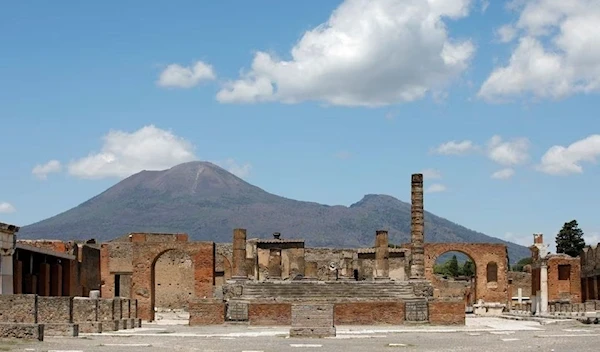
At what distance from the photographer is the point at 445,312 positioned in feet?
133

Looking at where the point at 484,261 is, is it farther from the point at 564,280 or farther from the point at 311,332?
the point at 311,332

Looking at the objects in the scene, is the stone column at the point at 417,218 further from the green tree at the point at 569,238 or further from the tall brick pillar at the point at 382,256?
the green tree at the point at 569,238

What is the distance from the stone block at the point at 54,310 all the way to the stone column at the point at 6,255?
6.22 metres

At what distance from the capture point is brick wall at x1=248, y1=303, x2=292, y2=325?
39.3 m

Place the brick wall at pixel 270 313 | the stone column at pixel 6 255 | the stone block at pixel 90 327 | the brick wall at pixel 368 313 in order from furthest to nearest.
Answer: the brick wall at pixel 270 313, the brick wall at pixel 368 313, the stone column at pixel 6 255, the stone block at pixel 90 327

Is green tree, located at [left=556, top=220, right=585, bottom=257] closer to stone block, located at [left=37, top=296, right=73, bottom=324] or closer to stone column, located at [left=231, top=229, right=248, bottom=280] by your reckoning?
stone column, located at [left=231, top=229, right=248, bottom=280]

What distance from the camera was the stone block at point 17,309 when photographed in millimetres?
25000

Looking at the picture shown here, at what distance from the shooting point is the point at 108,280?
5541cm

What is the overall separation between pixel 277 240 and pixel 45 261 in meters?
19.4

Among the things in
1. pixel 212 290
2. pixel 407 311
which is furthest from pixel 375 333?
pixel 212 290

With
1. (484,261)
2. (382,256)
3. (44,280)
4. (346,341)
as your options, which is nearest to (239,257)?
(382,256)

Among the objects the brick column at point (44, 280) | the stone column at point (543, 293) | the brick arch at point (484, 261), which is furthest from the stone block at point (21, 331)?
the brick arch at point (484, 261)

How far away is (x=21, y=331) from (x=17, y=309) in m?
0.73

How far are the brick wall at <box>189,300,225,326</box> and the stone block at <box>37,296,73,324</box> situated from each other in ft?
41.6
